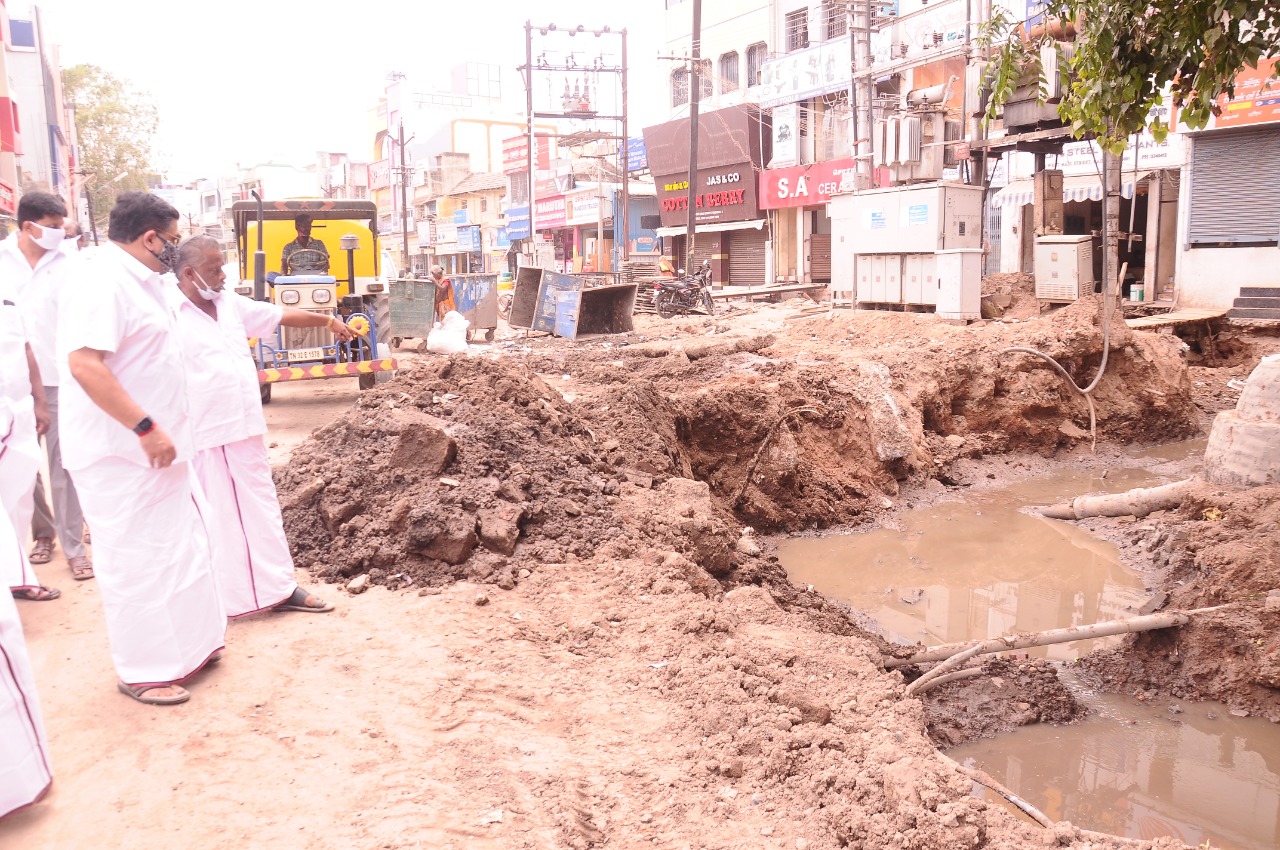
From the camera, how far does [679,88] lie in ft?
111

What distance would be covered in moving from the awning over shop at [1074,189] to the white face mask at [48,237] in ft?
55.9

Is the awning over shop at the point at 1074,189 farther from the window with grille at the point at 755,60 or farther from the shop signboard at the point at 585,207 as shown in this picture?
the shop signboard at the point at 585,207

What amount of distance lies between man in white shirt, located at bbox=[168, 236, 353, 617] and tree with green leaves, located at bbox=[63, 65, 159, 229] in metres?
35.6

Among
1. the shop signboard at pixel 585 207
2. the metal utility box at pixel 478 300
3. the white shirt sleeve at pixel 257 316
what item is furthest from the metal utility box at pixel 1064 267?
the shop signboard at pixel 585 207

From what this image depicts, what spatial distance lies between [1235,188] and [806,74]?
12561mm

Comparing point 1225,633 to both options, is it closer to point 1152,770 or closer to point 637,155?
point 1152,770

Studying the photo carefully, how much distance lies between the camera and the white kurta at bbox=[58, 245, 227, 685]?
11.1 feet

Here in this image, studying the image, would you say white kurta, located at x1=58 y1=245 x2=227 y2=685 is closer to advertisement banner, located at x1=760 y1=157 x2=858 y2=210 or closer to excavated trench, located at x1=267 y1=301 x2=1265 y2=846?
excavated trench, located at x1=267 y1=301 x2=1265 y2=846

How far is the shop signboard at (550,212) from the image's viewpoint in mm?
41000

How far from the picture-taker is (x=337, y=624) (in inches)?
171

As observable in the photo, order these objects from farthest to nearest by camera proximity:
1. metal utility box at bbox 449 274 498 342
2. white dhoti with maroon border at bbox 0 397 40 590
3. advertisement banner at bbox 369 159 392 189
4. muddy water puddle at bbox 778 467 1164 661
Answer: advertisement banner at bbox 369 159 392 189
metal utility box at bbox 449 274 498 342
muddy water puddle at bbox 778 467 1164 661
white dhoti with maroon border at bbox 0 397 40 590

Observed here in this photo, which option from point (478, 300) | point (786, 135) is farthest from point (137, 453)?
point (786, 135)

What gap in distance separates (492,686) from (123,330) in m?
1.90

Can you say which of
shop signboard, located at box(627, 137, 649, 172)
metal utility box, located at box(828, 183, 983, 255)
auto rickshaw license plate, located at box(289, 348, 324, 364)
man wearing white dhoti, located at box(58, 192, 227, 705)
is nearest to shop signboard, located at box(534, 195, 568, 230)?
shop signboard, located at box(627, 137, 649, 172)
